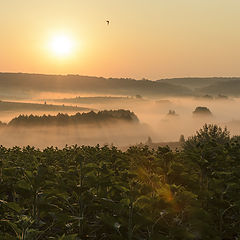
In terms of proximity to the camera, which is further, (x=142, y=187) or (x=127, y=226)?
(x=142, y=187)

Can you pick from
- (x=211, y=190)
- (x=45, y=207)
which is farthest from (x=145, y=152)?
(x=45, y=207)

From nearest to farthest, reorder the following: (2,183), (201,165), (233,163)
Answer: (2,183) < (201,165) < (233,163)

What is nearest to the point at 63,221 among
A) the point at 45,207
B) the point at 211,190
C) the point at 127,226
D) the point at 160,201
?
the point at 45,207

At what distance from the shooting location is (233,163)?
58.6 ft

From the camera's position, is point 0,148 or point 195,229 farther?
point 0,148

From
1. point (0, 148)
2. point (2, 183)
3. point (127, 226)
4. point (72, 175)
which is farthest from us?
point (0, 148)

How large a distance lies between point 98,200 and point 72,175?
1.50 metres

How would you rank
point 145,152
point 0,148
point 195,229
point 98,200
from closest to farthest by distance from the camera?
point 195,229
point 98,200
point 145,152
point 0,148

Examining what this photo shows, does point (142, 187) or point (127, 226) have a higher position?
point (142, 187)

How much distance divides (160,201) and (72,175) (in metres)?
3.56

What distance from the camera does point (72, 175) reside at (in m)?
12.4

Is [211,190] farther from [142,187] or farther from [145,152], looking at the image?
[145,152]

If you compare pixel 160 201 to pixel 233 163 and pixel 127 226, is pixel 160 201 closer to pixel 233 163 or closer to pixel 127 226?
pixel 127 226

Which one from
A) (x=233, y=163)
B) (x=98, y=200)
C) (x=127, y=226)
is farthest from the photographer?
(x=233, y=163)
